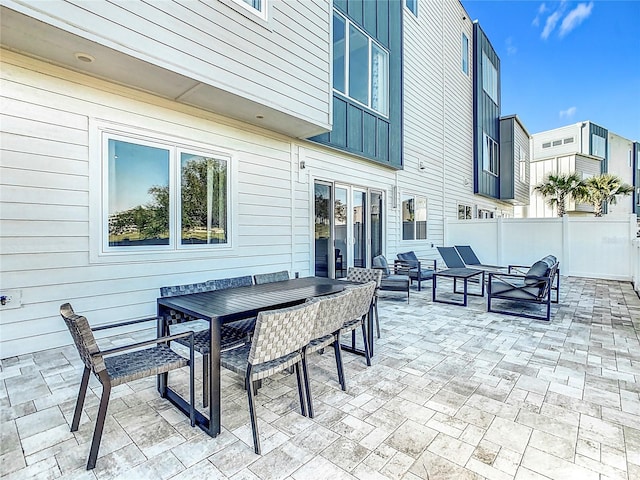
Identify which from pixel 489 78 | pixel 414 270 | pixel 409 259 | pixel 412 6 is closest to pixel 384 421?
pixel 414 270

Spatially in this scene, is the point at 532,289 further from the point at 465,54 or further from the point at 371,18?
the point at 465,54

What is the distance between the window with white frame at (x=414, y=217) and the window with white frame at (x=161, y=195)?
560 cm

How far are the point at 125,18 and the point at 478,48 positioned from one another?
45.0 ft

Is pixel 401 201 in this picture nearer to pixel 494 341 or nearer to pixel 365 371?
pixel 494 341

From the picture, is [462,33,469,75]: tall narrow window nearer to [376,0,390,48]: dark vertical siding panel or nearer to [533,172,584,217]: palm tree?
[376,0,390,48]: dark vertical siding panel

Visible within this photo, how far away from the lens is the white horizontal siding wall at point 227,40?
10.0 feet

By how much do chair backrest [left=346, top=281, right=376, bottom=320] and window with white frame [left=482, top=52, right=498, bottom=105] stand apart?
1372 centimetres

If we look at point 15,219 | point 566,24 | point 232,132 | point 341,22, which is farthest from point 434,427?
point 566,24

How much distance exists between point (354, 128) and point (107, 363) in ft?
19.9

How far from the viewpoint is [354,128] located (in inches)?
275

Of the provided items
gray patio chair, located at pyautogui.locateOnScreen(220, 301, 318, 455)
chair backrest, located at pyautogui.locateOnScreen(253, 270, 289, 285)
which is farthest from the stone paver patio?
chair backrest, located at pyautogui.locateOnScreen(253, 270, 289, 285)

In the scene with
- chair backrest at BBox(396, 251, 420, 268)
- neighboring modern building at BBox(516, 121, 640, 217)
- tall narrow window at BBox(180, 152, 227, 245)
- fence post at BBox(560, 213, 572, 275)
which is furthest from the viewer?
neighboring modern building at BBox(516, 121, 640, 217)

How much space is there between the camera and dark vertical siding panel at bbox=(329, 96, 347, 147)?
645 cm

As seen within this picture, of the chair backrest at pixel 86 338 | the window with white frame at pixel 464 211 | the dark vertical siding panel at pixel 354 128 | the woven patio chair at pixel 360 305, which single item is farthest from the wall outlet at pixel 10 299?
the window with white frame at pixel 464 211
